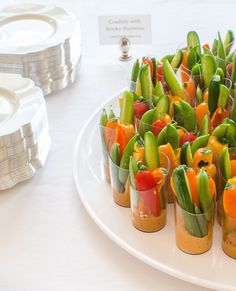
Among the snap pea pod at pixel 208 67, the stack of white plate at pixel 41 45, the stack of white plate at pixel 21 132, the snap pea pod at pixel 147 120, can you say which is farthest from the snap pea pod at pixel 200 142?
the stack of white plate at pixel 41 45

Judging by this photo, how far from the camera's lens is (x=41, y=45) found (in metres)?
1.36

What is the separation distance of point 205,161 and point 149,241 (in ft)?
0.52

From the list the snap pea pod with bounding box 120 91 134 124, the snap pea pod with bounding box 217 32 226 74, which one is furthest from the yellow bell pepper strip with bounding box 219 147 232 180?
the snap pea pod with bounding box 217 32 226 74

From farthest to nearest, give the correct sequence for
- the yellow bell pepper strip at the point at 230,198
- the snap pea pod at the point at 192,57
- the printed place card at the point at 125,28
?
the printed place card at the point at 125,28 < the snap pea pod at the point at 192,57 < the yellow bell pepper strip at the point at 230,198

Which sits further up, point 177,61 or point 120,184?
point 177,61

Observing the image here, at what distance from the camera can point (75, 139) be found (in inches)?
50.3

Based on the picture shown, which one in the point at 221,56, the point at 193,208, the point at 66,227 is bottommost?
the point at 66,227

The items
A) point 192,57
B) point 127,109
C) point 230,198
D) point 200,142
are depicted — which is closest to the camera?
point 230,198

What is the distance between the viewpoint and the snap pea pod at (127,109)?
1072mm

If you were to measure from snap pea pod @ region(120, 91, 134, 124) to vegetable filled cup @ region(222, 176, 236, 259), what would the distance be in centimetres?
25

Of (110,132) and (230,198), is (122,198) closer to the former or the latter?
(110,132)

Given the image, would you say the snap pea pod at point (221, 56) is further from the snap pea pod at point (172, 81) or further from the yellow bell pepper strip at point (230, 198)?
the yellow bell pepper strip at point (230, 198)

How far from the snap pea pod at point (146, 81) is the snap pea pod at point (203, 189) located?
0.87 feet

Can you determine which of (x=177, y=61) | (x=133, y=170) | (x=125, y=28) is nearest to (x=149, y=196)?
(x=133, y=170)
